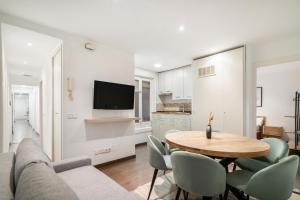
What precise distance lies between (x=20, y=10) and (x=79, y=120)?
183cm

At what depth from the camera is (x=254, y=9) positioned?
2139mm

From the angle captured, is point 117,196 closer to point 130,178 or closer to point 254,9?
point 130,178

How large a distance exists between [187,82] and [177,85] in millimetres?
408

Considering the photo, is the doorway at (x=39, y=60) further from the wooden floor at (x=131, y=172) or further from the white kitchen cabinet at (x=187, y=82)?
the white kitchen cabinet at (x=187, y=82)

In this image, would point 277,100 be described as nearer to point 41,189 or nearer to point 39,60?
point 41,189

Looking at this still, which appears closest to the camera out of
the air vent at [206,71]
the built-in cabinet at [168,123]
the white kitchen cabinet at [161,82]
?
the air vent at [206,71]

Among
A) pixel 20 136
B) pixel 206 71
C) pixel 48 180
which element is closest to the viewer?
pixel 48 180

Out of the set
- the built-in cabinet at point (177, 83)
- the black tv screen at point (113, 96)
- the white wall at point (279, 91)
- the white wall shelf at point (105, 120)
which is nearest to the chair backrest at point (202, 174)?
the white wall shelf at point (105, 120)

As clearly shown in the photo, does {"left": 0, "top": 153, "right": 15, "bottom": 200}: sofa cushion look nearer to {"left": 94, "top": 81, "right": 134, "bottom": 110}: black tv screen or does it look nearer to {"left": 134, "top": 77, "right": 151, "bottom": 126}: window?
{"left": 94, "top": 81, "right": 134, "bottom": 110}: black tv screen

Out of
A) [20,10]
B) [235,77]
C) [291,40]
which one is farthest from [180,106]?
[20,10]

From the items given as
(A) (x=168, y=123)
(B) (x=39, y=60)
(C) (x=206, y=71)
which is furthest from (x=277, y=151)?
(B) (x=39, y=60)

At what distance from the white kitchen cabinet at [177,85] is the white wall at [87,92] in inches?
83.3

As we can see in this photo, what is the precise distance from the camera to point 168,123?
494cm

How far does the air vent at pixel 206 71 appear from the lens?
383 centimetres
